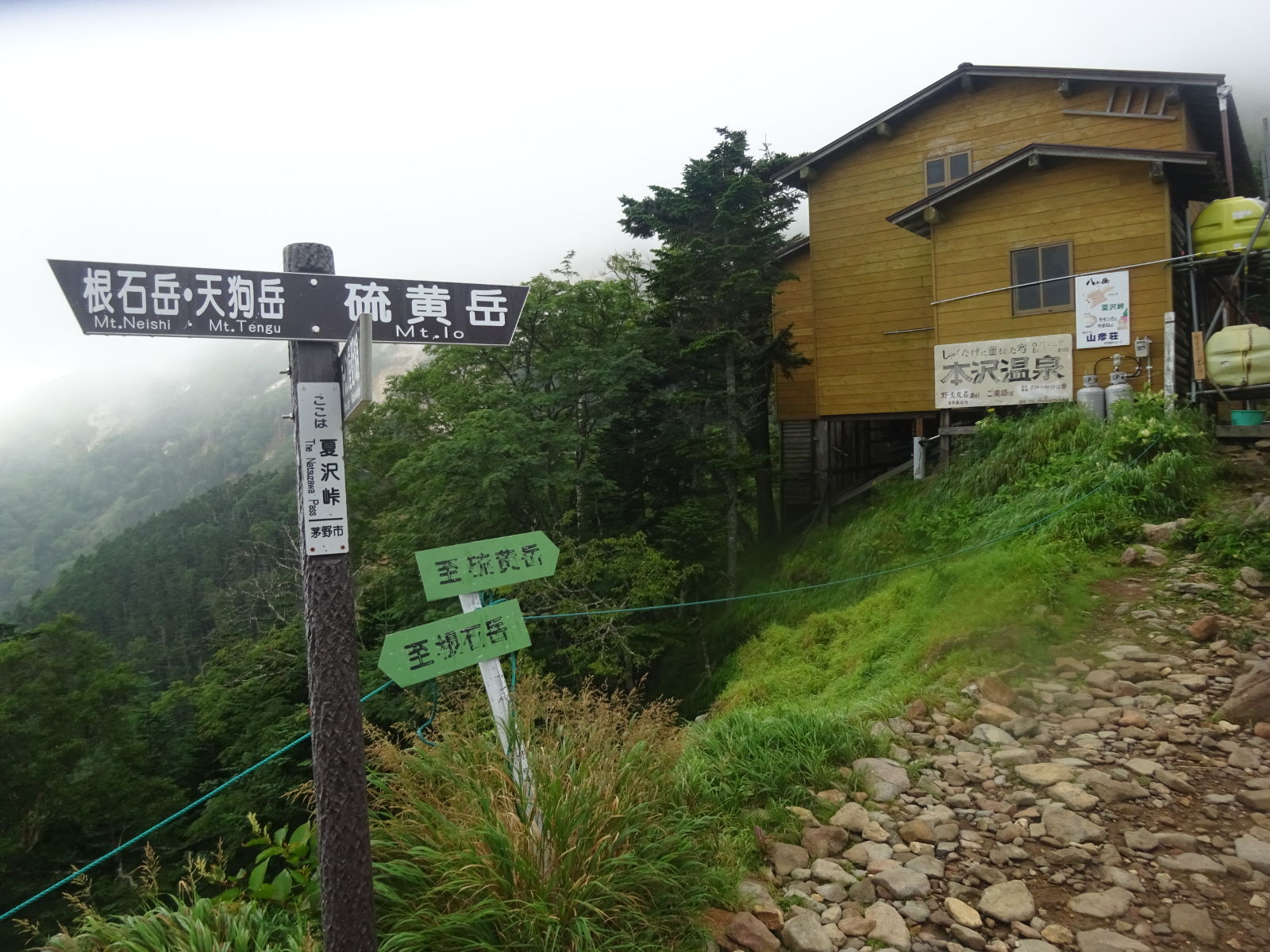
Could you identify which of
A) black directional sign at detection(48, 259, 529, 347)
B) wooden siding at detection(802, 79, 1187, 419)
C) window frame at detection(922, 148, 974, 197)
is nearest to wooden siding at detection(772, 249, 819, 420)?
wooden siding at detection(802, 79, 1187, 419)

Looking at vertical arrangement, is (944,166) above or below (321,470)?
above

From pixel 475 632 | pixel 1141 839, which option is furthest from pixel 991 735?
pixel 475 632

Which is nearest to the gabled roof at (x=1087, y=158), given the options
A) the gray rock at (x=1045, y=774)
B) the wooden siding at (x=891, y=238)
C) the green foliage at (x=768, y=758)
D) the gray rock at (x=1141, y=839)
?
the wooden siding at (x=891, y=238)

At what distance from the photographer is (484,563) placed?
3.51 meters

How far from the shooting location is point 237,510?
40094 mm

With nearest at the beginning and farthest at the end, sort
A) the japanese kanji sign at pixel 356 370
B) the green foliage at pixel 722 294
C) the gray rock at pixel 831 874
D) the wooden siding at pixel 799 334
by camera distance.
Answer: the japanese kanji sign at pixel 356 370 → the gray rock at pixel 831 874 → the green foliage at pixel 722 294 → the wooden siding at pixel 799 334

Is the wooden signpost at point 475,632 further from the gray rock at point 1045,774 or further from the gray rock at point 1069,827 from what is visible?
the gray rock at point 1045,774

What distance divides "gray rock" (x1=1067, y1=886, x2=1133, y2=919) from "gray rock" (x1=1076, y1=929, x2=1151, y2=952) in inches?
5.2

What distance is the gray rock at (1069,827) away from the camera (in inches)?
149

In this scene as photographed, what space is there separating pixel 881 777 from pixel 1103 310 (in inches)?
368

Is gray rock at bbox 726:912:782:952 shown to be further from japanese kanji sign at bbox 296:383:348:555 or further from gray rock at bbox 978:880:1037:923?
japanese kanji sign at bbox 296:383:348:555

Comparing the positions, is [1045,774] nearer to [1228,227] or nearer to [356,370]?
[356,370]

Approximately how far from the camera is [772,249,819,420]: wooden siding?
51.1 feet

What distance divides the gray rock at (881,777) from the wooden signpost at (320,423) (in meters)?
2.83
